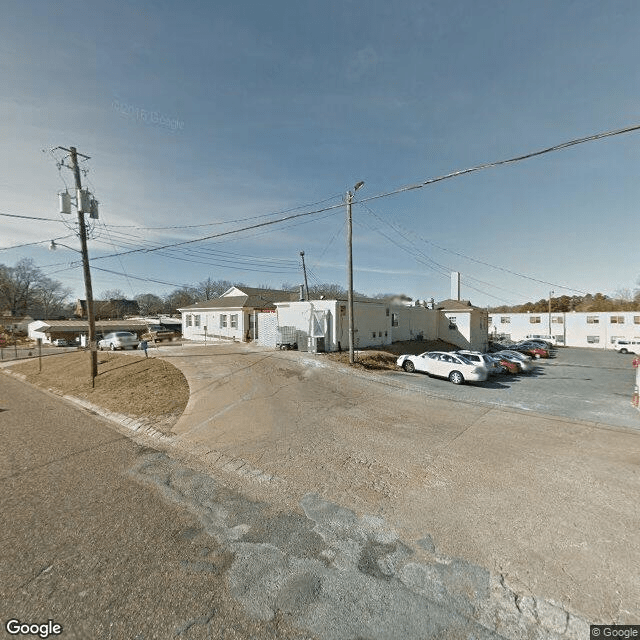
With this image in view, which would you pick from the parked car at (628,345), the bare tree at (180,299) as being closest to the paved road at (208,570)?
the parked car at (628,345)

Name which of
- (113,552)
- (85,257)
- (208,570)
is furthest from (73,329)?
(208,570)

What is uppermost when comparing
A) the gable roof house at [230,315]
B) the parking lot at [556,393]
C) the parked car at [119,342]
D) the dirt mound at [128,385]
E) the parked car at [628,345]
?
the gable roof house at [230,315]

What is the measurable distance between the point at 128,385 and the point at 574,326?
2264 inches

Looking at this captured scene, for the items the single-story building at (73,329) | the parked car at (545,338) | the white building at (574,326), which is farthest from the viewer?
the single-story building at (73,329)

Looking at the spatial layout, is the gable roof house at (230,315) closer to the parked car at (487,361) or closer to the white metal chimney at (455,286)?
the parked car at (487,361)

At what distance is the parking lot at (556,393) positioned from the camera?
10344mm

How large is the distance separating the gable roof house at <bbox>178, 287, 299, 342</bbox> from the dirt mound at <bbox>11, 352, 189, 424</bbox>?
34.0 feet

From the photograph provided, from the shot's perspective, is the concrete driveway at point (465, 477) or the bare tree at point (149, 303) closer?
the concrete driveway at point (465, 477)

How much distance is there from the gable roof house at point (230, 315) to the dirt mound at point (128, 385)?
34.0ft

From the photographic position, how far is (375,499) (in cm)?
486

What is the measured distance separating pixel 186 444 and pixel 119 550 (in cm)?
374

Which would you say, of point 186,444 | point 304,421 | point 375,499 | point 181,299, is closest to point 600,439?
point 375,499

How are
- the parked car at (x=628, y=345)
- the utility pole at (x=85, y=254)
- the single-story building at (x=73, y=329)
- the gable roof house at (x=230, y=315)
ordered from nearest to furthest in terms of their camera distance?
the utility pole at (x=85, y=254) → the gable roof house at (x=230, y=315) → the parked car at (x=628, y=345) → the single-story building at (x=73, y=329)

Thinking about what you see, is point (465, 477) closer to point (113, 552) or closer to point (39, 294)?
point (113, 552)
